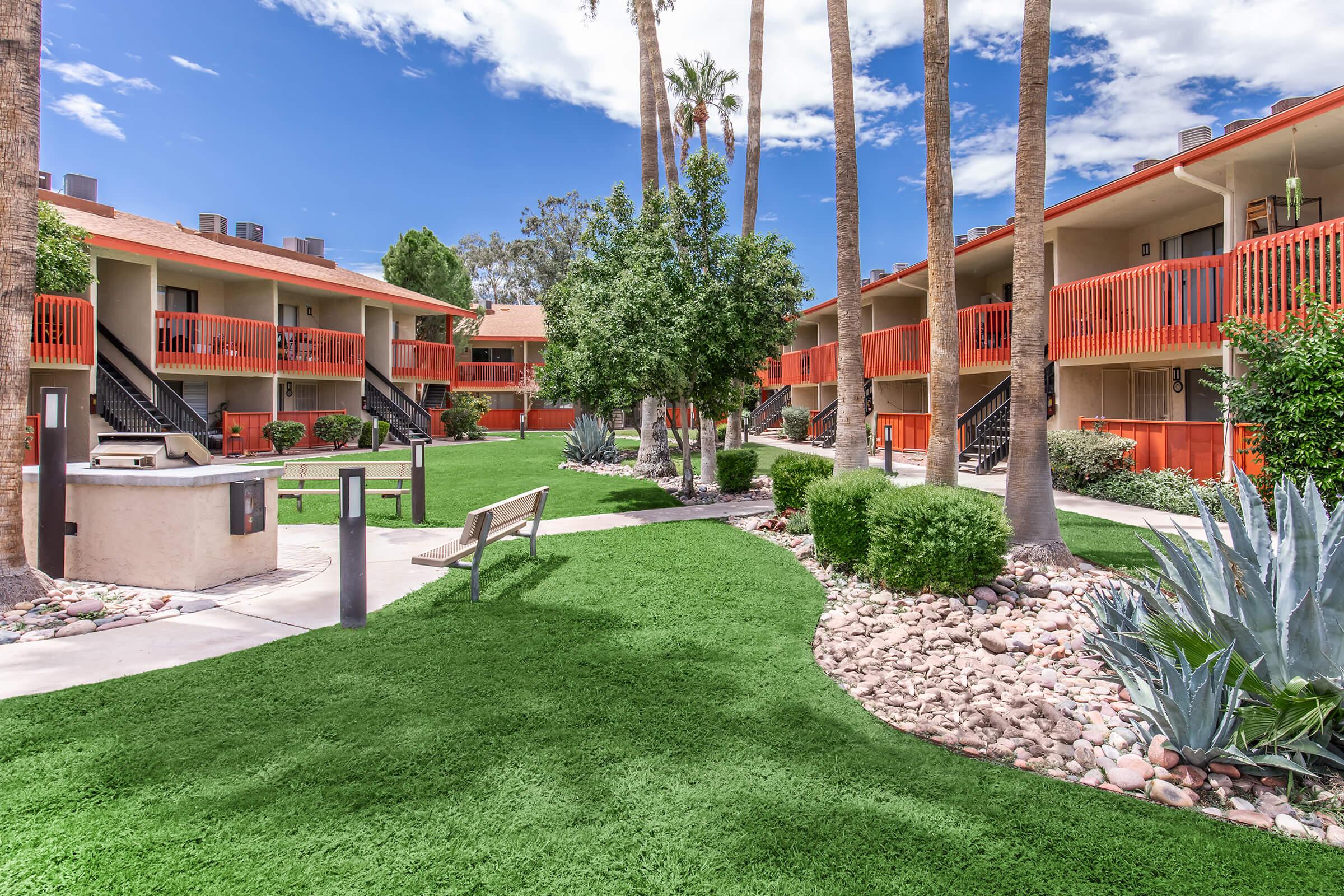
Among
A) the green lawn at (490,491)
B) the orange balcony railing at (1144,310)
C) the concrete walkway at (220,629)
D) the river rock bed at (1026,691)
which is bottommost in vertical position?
the river rock bed at (1026,691)

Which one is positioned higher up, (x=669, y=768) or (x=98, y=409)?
(x=98, y=409)

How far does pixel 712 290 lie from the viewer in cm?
1308

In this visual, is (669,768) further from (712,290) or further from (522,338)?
(522,338)

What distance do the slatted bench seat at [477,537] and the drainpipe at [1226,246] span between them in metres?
11.4

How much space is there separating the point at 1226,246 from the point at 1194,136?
15.5ft

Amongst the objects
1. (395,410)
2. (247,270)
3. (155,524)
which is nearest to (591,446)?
(395,410)

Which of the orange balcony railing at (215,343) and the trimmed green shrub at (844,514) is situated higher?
the orange balcony railing at (215,343)

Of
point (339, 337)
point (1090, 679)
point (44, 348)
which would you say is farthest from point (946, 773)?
point (339, 337)

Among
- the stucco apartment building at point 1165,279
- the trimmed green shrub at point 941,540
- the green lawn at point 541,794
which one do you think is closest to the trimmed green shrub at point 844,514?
the trimmed green shrub at point 941,540

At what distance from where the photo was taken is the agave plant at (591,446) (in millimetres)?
21297

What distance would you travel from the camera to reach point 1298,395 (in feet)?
27.7

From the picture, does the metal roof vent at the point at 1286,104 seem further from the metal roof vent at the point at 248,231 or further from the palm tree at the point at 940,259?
the metal roof vent at the point at 248,231

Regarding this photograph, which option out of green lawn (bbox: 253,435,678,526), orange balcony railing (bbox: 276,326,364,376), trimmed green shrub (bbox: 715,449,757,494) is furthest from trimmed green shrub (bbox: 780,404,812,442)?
orange balcony railing (bbox: 276,326,364,376)

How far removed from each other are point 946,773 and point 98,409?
72.3 feet
